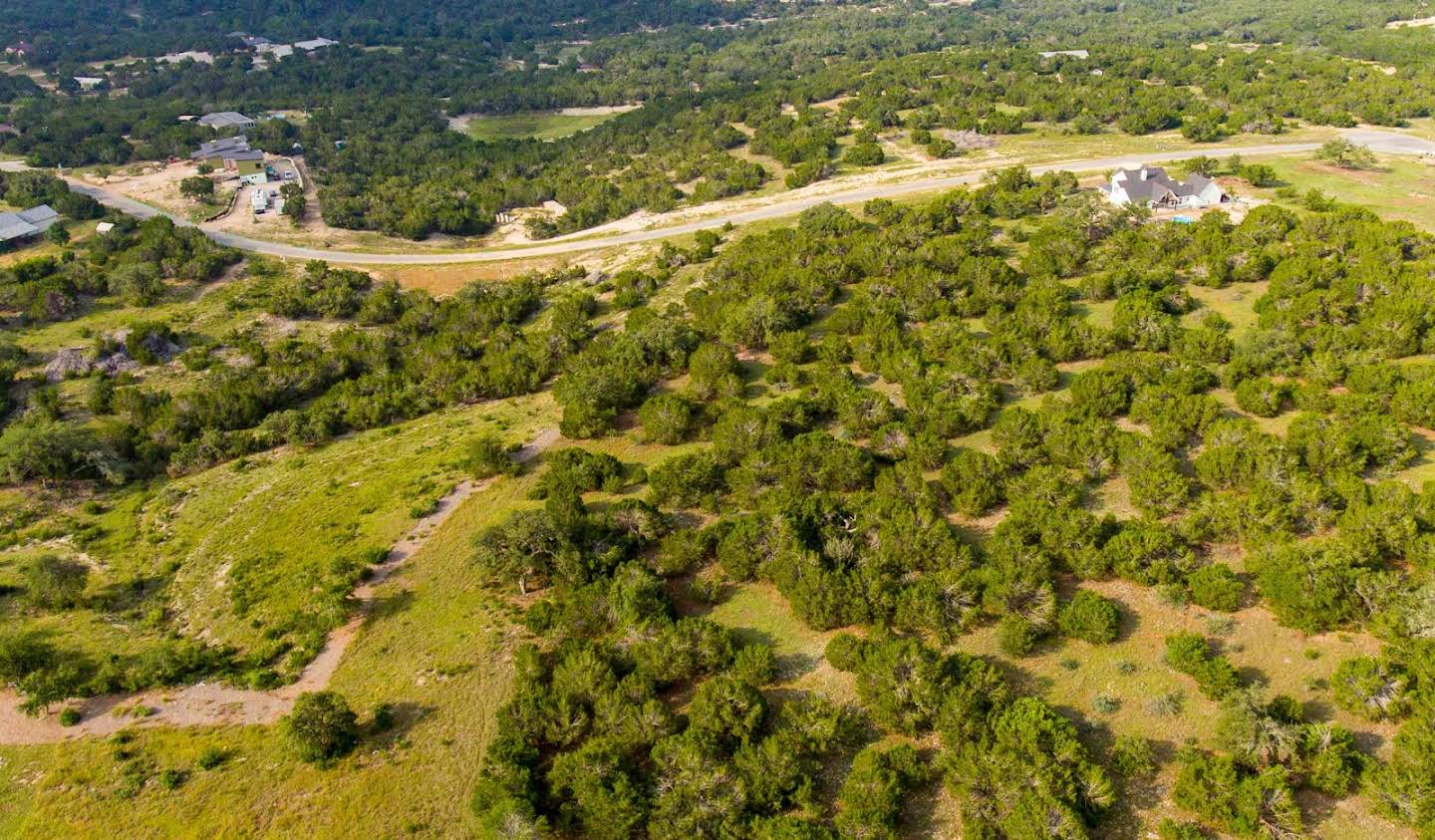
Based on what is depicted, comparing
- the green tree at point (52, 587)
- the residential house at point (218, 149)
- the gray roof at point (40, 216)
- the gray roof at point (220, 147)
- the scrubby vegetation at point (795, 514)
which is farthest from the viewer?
the gray roof at point (220, 147)

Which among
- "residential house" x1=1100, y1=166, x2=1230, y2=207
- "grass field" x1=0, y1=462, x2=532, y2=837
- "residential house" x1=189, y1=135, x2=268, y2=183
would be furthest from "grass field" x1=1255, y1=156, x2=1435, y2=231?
"residential house" x1=189, y1=135, x2=268, y2=183

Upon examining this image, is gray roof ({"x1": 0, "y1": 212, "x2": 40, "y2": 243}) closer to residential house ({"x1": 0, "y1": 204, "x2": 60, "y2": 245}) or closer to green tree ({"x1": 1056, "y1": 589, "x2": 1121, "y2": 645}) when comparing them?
residential house ({"x1": 0, "y1": 204, "x2": 60, "y2": 245})

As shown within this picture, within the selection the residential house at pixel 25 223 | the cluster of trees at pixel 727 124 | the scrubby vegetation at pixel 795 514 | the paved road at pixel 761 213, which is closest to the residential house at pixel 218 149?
the cluster of trees at pixel 727 124

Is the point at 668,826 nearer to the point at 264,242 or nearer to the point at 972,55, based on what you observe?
the point at 264,242

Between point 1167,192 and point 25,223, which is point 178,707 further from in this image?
point 25,223

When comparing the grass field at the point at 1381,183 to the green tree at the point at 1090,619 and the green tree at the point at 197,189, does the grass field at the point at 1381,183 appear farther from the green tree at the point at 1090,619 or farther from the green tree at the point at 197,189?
the green tree at the point at 197,189

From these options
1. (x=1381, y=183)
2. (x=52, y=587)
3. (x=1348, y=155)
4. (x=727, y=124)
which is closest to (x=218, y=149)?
(x=727, y=124)

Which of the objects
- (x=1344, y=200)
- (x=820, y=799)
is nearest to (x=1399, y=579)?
(x=820, y=799)
